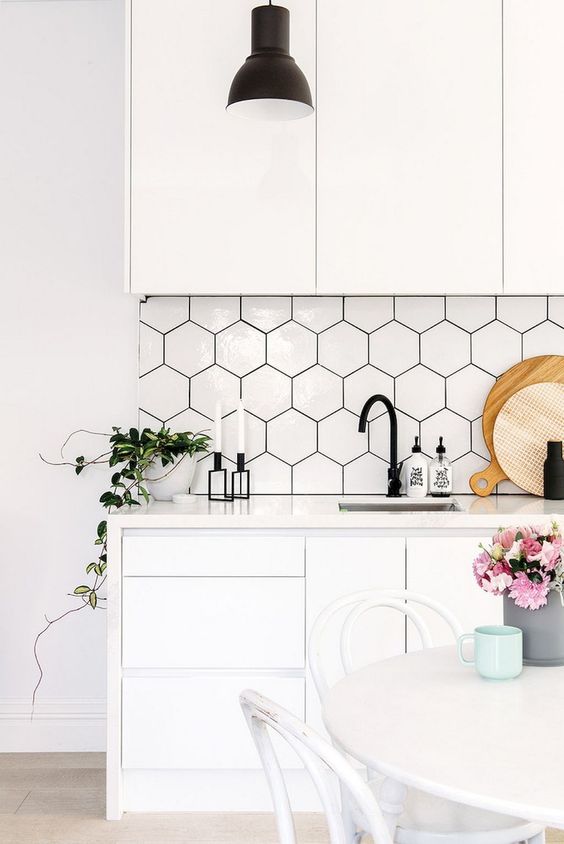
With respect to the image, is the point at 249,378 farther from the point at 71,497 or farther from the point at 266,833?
the point at 266,833

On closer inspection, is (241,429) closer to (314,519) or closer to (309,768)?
(314,519)

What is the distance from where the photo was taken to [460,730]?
129 centimetres

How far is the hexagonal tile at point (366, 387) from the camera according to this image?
126 inches

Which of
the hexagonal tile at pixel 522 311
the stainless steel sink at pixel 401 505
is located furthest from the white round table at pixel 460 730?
the hexagonal tile at pixel 522 311

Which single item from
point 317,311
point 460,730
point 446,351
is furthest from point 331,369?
point 460,730

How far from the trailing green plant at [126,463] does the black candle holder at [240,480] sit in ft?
0.42

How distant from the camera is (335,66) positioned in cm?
282

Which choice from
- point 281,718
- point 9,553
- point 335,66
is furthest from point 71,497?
point 281,718

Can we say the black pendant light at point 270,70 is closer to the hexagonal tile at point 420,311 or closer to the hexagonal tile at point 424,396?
the hexagonal tile at point 420,311

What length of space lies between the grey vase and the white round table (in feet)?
0.09

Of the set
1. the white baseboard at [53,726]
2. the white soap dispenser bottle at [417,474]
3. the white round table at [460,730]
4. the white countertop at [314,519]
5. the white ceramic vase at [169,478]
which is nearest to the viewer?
the white round table at [460,730]

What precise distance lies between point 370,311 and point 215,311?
0.58 metres

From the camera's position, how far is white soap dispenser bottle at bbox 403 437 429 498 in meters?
3.08

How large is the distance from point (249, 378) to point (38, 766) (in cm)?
157
